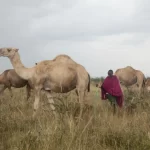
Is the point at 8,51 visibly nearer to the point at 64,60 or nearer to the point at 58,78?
the point at 64,60

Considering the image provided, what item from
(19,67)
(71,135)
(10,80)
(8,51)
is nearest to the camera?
(71,135)

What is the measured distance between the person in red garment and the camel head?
3.21m

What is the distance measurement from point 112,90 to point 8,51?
3.70 metres

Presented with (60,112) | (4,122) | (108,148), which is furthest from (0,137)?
(108,148)

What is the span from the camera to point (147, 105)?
11820mm

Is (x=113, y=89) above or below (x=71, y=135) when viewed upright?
above

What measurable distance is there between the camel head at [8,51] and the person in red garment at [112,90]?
321 centimetres

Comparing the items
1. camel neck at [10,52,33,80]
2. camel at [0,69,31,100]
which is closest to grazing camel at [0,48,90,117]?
camel neck at [10,52,33,80]

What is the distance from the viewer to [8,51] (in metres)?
12.4

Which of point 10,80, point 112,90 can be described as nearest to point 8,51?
point 112,90

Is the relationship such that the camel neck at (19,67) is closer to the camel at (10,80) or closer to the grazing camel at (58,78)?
the grazing camel at (58,78)

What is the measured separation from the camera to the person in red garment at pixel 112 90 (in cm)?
1216

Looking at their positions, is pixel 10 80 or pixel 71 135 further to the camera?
pixel 10 80

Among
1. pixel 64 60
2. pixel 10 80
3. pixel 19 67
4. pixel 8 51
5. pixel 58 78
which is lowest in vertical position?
pixel 10 80
